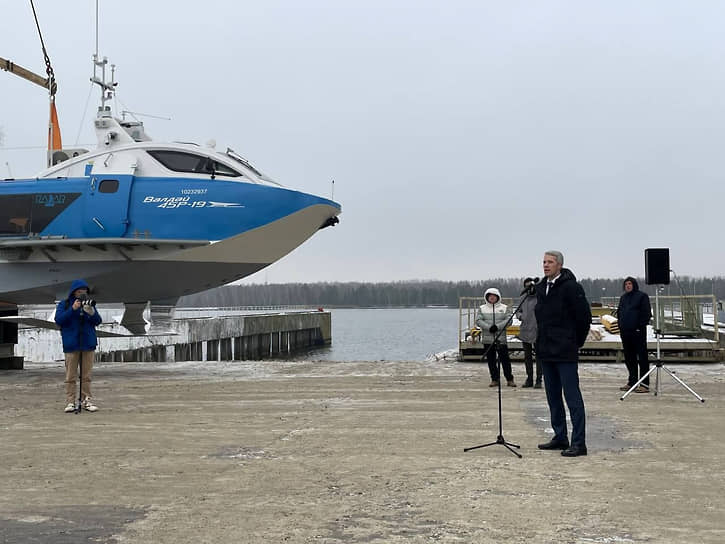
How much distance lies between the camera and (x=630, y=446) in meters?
7.46

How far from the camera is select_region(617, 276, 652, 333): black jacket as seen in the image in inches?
481

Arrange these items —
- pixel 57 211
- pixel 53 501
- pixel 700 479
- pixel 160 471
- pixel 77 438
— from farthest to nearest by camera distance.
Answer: pixel 57 211 → pixel 77 438 → pixel 160 471 → pixel 700 479 → pixel 53 501

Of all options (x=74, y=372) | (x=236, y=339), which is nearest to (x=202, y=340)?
(x=236, y=339)

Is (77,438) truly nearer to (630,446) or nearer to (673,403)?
(630,446)

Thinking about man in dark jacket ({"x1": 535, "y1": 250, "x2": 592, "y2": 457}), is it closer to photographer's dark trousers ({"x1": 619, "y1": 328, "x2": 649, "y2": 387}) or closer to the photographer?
photographer's dark trousers ({"x1": 619, "y1": 328, "x2": 649, "y2": 387})

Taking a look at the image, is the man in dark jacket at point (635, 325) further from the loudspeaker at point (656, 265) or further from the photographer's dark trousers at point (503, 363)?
the photographer's dark trousers at point (503, 363)

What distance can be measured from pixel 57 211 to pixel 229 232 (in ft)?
12.0

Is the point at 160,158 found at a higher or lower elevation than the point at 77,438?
higher

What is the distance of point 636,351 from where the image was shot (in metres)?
12.4

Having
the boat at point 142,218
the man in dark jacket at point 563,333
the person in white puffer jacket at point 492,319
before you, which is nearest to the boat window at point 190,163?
the boat at point 142,218

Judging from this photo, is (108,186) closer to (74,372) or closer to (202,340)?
(74,372)

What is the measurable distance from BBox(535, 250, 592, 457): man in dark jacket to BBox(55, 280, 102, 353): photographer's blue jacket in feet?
22.2

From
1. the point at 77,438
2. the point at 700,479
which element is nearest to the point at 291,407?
the point at 77,438

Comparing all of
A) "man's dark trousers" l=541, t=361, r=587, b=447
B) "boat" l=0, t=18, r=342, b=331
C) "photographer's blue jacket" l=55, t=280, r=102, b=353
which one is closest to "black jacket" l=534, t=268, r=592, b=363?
"man's dark trousers" l=541, t=361, r=587, b=447
